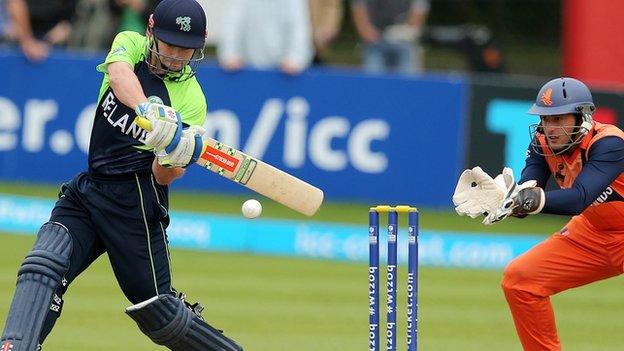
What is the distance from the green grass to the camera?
365 inches

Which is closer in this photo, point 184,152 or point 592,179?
point 184,152

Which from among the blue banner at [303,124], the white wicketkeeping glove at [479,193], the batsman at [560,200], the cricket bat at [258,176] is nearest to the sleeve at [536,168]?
the batsman at [560,200]

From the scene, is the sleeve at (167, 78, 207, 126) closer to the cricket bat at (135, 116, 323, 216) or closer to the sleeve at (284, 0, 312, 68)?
the cricket bat at (135, 116, 323, 216)

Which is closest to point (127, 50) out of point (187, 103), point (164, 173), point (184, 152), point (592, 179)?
point (187, 103)

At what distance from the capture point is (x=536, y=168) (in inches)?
301

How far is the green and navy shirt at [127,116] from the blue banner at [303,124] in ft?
23.6

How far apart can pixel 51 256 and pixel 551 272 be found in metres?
2.79

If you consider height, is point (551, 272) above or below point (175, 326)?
above

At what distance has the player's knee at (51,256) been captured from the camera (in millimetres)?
6727

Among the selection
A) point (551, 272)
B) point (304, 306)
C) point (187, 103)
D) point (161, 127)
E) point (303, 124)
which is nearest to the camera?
point (161, 127)

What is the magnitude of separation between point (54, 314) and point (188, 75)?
143 cm

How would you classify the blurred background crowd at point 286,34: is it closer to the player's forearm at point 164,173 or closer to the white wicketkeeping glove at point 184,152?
the player's forearm at point 164,173

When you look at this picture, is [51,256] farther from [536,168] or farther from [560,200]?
[536,168]

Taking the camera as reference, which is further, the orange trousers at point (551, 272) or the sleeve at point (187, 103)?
the orange trousers at point (551, 272)
